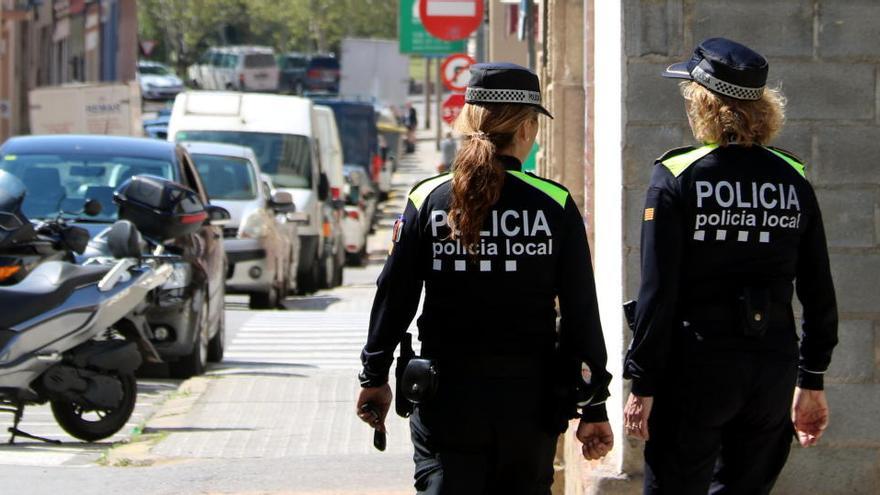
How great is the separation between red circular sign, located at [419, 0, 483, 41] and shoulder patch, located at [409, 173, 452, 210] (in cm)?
1742

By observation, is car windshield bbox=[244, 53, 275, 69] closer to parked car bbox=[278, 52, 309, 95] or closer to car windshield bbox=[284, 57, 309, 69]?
parked car bbox=[278, 52, 309, 95]

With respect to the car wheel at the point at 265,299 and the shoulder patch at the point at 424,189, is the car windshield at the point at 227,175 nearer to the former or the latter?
the car wheel at the point at 265,299

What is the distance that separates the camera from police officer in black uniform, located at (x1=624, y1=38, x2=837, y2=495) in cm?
436

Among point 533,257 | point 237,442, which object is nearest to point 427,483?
point 533,257

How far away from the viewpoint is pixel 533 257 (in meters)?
4.22

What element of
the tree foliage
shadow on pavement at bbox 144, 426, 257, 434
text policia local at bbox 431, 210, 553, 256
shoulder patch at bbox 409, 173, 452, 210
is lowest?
shadow on pavement at bbox 144, 426, 257, 434

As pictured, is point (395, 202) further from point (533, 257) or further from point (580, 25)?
point (533, 257)

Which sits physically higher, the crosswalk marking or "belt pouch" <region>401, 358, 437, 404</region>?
"belt pouch" <region>401, 358, 437, 404</region>

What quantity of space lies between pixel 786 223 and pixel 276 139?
17455mm

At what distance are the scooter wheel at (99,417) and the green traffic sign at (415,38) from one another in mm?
25169

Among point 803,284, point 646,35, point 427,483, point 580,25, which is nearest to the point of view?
point 427,483

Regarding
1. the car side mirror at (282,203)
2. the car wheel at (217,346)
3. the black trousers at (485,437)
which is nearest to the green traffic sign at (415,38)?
the car side mirror at (282,203)

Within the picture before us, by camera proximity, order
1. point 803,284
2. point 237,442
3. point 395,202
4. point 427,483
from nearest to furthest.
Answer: point 427,483, point 803,284, point 237,442, point 395,202

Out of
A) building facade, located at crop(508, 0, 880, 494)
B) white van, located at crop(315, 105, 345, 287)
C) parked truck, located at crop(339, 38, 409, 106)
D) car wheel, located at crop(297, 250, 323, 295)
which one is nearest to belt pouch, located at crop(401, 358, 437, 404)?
building facade, located at crop(508, 0, 880, 494)
